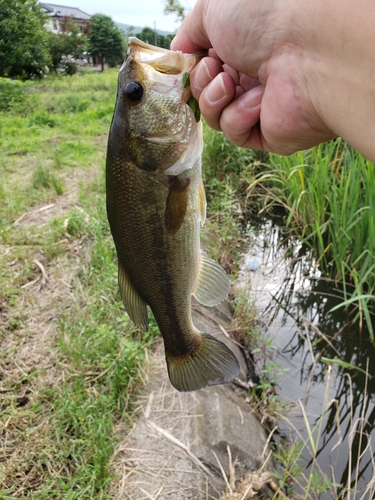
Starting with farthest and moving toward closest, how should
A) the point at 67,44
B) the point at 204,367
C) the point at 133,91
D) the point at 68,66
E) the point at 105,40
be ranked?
the point at 105,40 < the point at 67,44 < the point at 68,66 < the point at 204,367 < the point at 133,91

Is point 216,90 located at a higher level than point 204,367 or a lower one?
higher

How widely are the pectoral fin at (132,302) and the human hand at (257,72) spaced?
0.75 meters

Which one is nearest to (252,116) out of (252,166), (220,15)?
(220,15)

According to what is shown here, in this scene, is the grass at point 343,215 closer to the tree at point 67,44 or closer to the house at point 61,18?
the tree at point 67,44

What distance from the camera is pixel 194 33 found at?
1716 mm

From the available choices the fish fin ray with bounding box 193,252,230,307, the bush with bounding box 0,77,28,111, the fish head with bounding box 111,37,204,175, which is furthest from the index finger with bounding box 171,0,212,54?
the bush with bounding box 0,77,28,111

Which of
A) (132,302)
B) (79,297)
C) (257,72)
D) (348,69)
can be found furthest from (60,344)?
(348,69)

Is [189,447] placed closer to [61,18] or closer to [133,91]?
[133,91]

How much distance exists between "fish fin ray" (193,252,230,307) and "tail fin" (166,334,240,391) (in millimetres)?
171

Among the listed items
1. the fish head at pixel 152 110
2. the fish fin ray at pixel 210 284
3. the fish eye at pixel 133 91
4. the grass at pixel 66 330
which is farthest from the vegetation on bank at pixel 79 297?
the fish eye at pixel 133 91

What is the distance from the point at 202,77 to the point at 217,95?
87 millimetres

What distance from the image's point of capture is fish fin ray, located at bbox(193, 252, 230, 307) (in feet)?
5.72

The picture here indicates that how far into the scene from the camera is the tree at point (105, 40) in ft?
122

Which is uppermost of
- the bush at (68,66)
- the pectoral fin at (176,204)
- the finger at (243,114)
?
the finger at (243,114)
